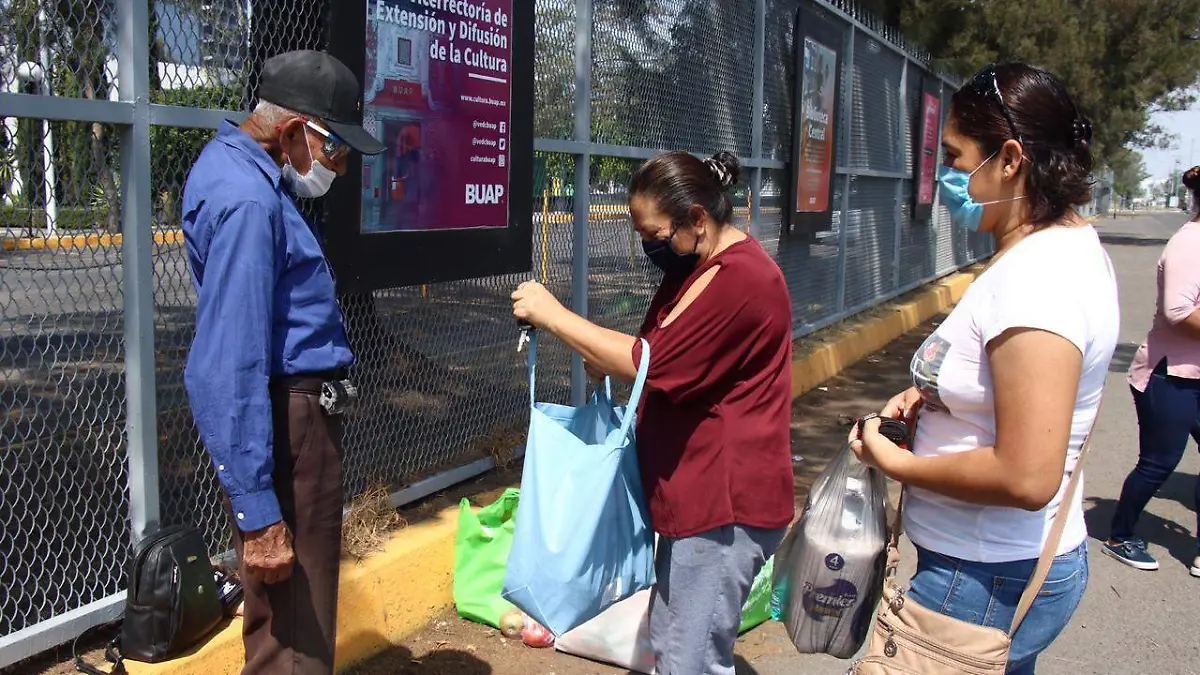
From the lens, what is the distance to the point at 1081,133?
2.01 m

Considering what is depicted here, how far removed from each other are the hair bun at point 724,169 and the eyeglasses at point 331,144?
3.14 ft

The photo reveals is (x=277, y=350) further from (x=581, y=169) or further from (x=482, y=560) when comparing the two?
(x=581, y=169)

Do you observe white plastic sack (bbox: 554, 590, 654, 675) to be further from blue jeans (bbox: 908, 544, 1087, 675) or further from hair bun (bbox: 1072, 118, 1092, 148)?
hair bun (bbox: 1072, 118, 1092, 148)

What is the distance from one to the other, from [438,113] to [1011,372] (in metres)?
2.92

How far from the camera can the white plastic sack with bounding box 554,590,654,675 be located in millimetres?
3814

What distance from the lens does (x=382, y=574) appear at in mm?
3877

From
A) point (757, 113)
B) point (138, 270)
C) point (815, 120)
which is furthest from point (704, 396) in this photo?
point (815, 120)

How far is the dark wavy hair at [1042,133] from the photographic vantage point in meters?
1.98

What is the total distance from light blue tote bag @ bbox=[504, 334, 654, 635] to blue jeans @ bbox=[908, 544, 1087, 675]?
2.52ft

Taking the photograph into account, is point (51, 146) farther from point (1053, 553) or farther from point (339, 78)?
point (1053, 553)

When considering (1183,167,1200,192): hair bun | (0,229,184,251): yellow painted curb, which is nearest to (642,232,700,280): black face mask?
(0,229,184,251): yellow painted curb

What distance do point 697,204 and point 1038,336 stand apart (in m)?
1.05

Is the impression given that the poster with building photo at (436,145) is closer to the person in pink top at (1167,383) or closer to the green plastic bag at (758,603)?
the green plastic bag at (758,603)

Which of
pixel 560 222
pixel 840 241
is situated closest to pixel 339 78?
pixel 560 222
